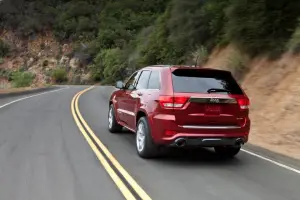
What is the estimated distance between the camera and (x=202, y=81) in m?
8.79

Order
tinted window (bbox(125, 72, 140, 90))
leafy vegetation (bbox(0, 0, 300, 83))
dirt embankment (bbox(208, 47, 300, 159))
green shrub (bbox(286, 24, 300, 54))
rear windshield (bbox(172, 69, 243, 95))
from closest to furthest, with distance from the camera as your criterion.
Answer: rear windshield (bbox(172, 69, 243, 95)), tinted window (bbox(125, 72, 140, 90)), dirt embankment (bbox(208, 47, 300, 159)), green shrub (bbox(286, 24, 300, 54)), leafy vegetation (bbox(0, 0, 300, 83))

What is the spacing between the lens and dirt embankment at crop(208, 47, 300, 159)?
11592 millimetres

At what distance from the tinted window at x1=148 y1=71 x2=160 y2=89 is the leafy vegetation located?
849 centimetres

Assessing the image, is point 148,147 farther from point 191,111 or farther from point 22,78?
point 22,78

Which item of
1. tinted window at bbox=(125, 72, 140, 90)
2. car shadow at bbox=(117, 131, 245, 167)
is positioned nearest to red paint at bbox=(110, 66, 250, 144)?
car shadow at bbox=(117, 131, 245, 167)

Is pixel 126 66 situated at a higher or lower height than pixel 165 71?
lower

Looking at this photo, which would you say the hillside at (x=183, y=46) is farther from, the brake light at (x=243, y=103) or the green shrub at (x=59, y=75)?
the brake light at (x=243, y=103)

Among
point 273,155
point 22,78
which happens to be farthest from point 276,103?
point 22,78

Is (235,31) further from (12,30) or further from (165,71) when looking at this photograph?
(12,30)

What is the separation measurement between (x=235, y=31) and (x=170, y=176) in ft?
43.9

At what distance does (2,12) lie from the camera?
8844 centimetres

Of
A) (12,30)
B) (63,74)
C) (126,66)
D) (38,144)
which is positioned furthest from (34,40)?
(38,144)

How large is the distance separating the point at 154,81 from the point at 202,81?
1.07m

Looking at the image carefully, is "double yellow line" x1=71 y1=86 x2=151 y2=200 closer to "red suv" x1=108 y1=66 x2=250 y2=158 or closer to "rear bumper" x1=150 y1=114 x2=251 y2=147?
"red suv" x1=108 y1=66 x2=250 y2=158
